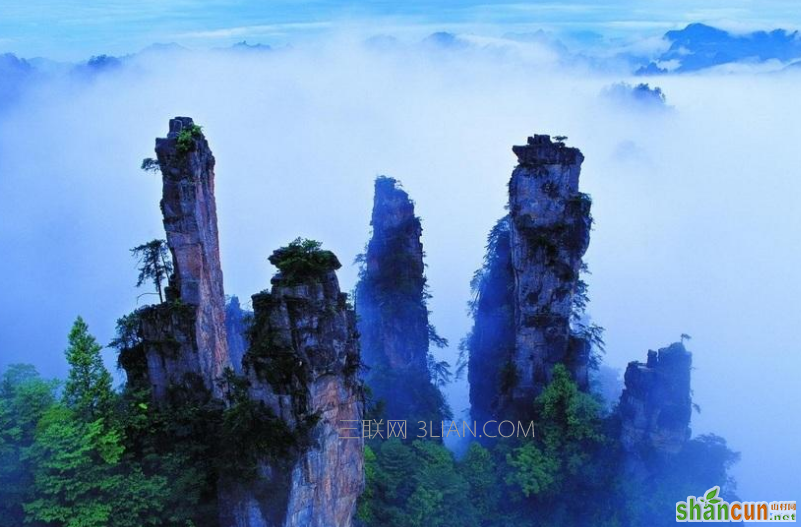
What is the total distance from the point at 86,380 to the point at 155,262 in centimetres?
545

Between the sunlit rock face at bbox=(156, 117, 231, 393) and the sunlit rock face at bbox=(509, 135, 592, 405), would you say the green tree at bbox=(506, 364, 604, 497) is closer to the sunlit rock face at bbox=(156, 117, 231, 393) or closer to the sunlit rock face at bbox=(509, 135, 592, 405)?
the sunlit rock face at bbox=(509, 135, 592, 405)

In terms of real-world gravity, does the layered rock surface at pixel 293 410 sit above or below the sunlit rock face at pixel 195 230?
below

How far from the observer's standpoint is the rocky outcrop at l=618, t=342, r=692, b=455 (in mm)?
26766

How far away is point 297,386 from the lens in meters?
19.6

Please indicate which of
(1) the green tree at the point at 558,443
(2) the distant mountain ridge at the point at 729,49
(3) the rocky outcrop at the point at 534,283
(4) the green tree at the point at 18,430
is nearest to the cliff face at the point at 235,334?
(3) the rocky outcrop at the point at 534,283

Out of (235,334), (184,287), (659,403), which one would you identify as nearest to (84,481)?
(184,287)

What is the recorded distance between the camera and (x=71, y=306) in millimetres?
69125

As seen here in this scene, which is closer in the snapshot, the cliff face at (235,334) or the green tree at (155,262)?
the green tree at (155,262)

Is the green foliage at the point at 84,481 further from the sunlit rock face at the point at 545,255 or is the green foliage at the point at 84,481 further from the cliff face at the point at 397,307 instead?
the sunlit rock face at the point at 545,255

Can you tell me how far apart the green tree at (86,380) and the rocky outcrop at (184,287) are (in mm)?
3008

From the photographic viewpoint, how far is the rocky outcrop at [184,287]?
22.9m

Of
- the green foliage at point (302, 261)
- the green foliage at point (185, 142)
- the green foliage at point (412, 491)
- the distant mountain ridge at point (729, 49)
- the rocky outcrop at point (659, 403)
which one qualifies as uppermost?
the distant mountain ridge at point (729, 49)

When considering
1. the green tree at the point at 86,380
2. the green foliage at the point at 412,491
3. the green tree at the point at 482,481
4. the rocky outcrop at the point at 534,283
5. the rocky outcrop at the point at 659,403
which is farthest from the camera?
the rocky outcrop at the point at 534,283

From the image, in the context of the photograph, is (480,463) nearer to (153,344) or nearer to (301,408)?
(301,408)
